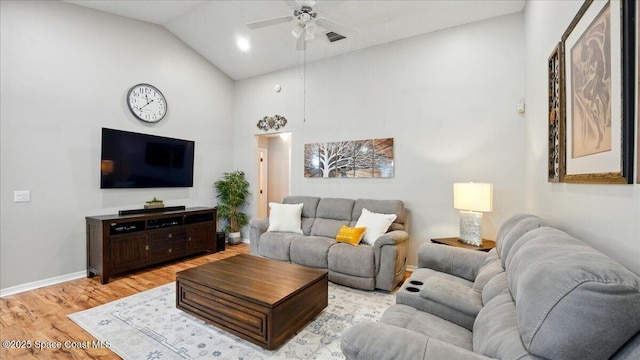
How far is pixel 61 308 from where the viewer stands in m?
2.64

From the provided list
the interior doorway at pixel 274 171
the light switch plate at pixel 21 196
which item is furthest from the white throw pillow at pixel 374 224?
the light switch plate at pixel 21 196

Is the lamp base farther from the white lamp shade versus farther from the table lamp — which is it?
the white lamp shade

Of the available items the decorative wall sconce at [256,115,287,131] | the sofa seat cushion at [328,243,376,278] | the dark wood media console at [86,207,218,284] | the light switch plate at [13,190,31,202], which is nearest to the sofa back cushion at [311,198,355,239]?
the sofa seat cushion at [328,243,376,278]

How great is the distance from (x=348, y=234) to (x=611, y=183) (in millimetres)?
2481

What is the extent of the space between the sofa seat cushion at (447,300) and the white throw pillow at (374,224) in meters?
1.49

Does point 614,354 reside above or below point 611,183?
below

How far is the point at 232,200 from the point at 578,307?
499cm

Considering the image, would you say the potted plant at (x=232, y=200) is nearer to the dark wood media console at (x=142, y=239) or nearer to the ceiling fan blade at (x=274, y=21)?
the dark wood media console at (x=142, y=239)

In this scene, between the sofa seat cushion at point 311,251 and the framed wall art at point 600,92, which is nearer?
the framed wall art at point 600,92

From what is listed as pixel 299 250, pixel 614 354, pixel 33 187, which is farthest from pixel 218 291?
pixel 33 187

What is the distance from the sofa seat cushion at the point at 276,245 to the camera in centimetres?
359

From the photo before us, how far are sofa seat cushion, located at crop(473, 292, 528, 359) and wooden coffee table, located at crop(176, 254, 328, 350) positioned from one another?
4.22 ft

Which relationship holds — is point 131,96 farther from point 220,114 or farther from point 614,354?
point 614,354

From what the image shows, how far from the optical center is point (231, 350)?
79.4 inches
